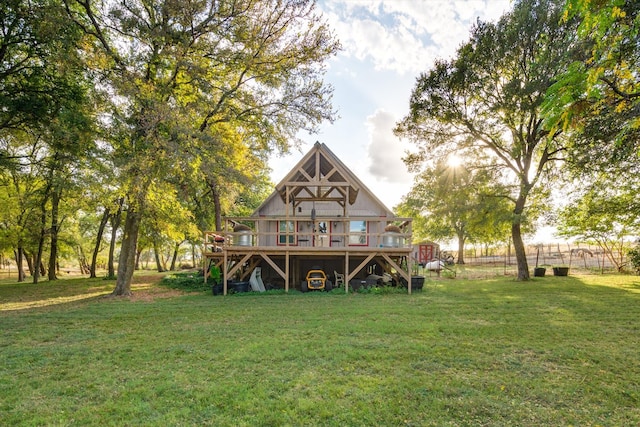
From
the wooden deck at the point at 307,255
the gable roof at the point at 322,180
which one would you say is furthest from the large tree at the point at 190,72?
the wooden deck at the point at 307,255

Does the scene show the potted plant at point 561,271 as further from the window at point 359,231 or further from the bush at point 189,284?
the bush at point 189,284

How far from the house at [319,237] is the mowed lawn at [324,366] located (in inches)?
180

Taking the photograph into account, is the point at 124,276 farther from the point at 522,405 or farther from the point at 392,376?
the point at 522,405

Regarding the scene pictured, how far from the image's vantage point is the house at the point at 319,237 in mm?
13375

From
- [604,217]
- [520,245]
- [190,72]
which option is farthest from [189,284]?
[604,217]

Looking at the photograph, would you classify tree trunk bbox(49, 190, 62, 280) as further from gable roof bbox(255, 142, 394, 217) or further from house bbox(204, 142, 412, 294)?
gable roof bbox(255, 142, 394, 217)

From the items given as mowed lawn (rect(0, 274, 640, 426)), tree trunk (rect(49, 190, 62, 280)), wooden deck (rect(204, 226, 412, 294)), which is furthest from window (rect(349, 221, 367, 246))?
tree trunk (rect(49, 190, 62, 280))

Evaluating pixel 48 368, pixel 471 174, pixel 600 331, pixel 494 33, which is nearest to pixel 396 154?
pixel 471 174

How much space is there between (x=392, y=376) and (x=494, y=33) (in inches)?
707

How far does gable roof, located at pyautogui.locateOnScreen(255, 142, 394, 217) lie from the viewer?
12766 millimetres

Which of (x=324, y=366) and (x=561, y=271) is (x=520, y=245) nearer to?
(x=561, y=271)

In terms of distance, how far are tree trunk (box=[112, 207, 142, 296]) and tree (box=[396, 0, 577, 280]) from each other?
49.2ft

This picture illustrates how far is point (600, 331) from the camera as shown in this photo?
264 inches

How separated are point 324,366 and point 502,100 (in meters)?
16.9
